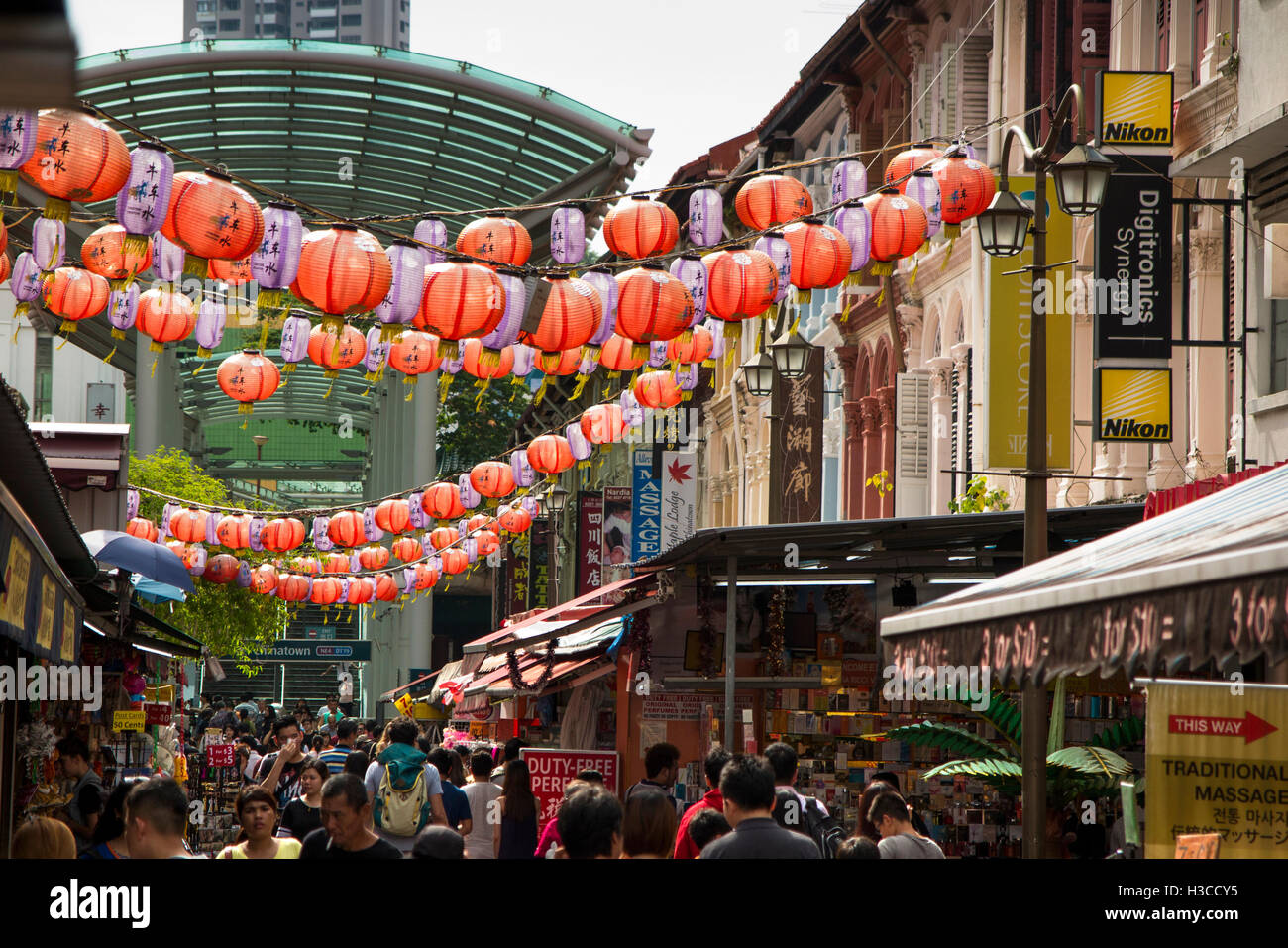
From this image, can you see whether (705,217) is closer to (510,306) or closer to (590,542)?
(510,306)

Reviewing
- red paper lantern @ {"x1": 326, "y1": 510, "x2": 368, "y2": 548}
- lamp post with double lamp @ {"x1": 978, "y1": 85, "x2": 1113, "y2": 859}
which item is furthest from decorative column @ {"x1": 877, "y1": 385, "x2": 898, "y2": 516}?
lamp post with double lamp @ {"x1": 978, "y1": 85, "x2": 1113, "y2": 859}

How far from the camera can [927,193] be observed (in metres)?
13.5

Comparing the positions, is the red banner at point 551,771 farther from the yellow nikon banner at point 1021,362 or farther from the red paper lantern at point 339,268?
the yellow nikon banner at point 1021,362

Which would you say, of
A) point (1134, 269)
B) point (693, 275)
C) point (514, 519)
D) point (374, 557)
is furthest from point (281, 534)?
point (1134, 269)

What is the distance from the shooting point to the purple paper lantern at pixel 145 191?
1036cm

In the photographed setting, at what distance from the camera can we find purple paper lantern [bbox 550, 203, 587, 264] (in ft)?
48.9

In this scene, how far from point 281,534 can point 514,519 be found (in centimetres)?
462

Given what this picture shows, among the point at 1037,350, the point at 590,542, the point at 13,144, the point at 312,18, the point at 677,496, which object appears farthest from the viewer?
the point at 312,18

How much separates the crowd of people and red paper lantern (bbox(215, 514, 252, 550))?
61.5 feet

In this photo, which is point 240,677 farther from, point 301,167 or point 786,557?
point 786,557

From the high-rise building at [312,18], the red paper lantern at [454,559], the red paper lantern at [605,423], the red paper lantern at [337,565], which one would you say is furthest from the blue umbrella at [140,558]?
the high-rise building at [312,18]

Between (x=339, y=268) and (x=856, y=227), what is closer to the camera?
(x=339, y=268)

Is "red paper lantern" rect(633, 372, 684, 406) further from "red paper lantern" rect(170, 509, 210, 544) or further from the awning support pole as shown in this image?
"red paper lantern" rect(170, 509, 210, 544)

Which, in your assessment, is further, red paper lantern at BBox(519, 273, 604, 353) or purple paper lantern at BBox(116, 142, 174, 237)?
red paper lantern at BBox(519, 273, 604, 353)
